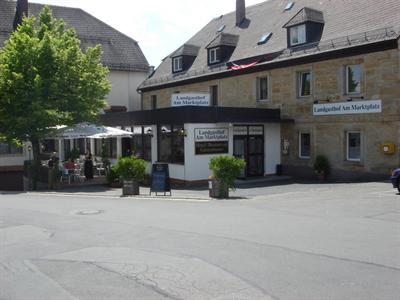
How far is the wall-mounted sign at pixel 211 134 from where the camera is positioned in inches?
943

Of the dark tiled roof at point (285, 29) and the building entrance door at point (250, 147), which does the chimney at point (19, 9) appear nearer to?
the dark tiled roof at point (285, 29)

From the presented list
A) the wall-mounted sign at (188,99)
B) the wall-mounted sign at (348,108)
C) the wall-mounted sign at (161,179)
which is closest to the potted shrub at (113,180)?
the wall-mounted sign at (188,99)

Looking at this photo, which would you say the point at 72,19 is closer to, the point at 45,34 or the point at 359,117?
the point at 45,34

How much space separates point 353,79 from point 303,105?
3170mm

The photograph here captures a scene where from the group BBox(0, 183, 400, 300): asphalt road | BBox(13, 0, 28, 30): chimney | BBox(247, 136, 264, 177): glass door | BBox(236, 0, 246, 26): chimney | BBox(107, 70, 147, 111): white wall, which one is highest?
BBox(13, 0, 28, 30): chimney

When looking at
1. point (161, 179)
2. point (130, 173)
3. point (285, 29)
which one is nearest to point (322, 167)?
point (161, 179)

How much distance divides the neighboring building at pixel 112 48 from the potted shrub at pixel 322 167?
2132 cm

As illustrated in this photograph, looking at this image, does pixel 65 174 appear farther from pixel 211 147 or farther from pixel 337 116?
pixel 337 116

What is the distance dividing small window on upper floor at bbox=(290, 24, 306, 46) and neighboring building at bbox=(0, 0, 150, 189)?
19528 millimetres

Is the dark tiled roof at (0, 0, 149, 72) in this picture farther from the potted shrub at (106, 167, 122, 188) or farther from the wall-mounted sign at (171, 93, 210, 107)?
the potted shrub at (106, 167, 122, 188)

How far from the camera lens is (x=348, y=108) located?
78.5ft

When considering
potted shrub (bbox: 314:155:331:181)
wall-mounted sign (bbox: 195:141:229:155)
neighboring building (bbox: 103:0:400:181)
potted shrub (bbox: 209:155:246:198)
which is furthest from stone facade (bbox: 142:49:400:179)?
potted shrub (bbox: 209:155:246:198)

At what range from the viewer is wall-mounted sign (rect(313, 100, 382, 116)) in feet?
74.9

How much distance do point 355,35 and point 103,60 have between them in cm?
2535
